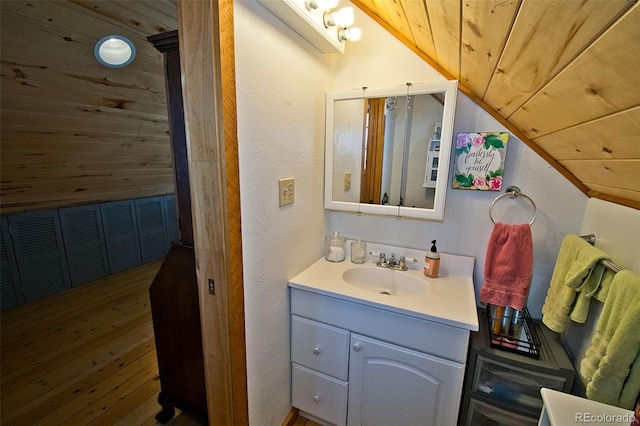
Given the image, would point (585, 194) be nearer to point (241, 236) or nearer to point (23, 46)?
point (241, 236)

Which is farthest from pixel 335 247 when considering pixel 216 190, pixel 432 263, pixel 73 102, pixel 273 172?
pixel 73 102

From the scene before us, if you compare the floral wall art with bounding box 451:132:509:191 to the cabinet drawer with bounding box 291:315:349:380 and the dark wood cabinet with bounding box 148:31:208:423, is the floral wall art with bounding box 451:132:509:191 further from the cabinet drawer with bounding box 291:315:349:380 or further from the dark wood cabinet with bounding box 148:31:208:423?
the dark wood cabinet with bounding box 148:31:208:423

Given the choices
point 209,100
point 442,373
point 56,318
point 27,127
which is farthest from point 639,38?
point 56,318

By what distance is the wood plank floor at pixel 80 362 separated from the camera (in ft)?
4.95

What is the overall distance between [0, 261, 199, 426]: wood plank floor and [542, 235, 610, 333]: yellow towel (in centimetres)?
184

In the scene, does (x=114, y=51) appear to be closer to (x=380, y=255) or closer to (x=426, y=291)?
(x=380, y=255)

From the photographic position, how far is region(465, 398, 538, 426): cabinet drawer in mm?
1037

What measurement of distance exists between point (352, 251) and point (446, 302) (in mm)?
568

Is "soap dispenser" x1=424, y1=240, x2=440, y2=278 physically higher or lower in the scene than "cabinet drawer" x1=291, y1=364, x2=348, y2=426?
higher

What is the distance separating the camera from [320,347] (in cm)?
128

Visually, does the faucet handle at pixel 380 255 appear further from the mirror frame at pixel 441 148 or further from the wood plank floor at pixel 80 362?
the wood plank floor at pixel 80 362

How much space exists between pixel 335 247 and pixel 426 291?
53 centimetres

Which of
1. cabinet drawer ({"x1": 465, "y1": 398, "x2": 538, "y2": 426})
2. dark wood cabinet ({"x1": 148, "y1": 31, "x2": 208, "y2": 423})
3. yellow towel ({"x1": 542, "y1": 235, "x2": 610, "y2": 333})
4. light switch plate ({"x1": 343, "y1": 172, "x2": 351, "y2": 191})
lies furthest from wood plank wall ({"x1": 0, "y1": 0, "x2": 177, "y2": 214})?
cabinet drawer ({"x1": 465, "y1": 398, "x2": 538, "y2": 426})

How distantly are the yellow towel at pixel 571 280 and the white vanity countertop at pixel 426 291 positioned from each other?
269mm
